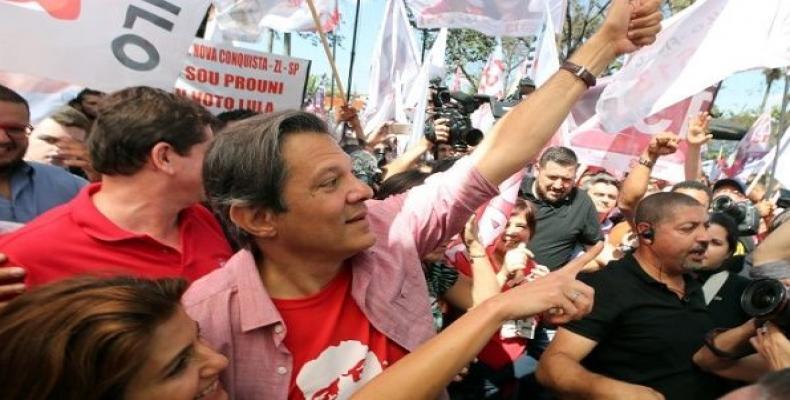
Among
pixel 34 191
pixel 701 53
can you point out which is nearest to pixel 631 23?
pixel 34 191

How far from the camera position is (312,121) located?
135cm

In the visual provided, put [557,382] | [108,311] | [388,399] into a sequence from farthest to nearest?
[557,382] → [388,399] → [108,311]

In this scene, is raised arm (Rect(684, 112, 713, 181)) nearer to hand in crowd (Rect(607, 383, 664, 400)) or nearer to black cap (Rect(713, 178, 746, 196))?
black cap (Rect(713, 178, 746, 196))

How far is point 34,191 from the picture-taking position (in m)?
2.39

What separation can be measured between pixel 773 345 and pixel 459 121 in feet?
9.63

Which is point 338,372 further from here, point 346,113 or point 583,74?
point 346,113

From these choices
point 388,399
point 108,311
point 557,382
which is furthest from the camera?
point 557,382

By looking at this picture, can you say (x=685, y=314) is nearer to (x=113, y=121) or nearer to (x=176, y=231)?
(x=176, y=231)

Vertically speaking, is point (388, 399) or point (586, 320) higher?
point (388, 399)

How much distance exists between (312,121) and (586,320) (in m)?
1.46

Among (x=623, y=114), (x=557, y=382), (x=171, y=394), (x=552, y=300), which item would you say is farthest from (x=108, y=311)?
(x=623, y=114)

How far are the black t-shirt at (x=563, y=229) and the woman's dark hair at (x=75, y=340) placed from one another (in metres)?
3.34

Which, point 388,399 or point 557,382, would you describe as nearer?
point 388,399

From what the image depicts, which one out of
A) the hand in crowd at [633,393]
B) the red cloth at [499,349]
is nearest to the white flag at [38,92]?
the red cloth at [499,349]
